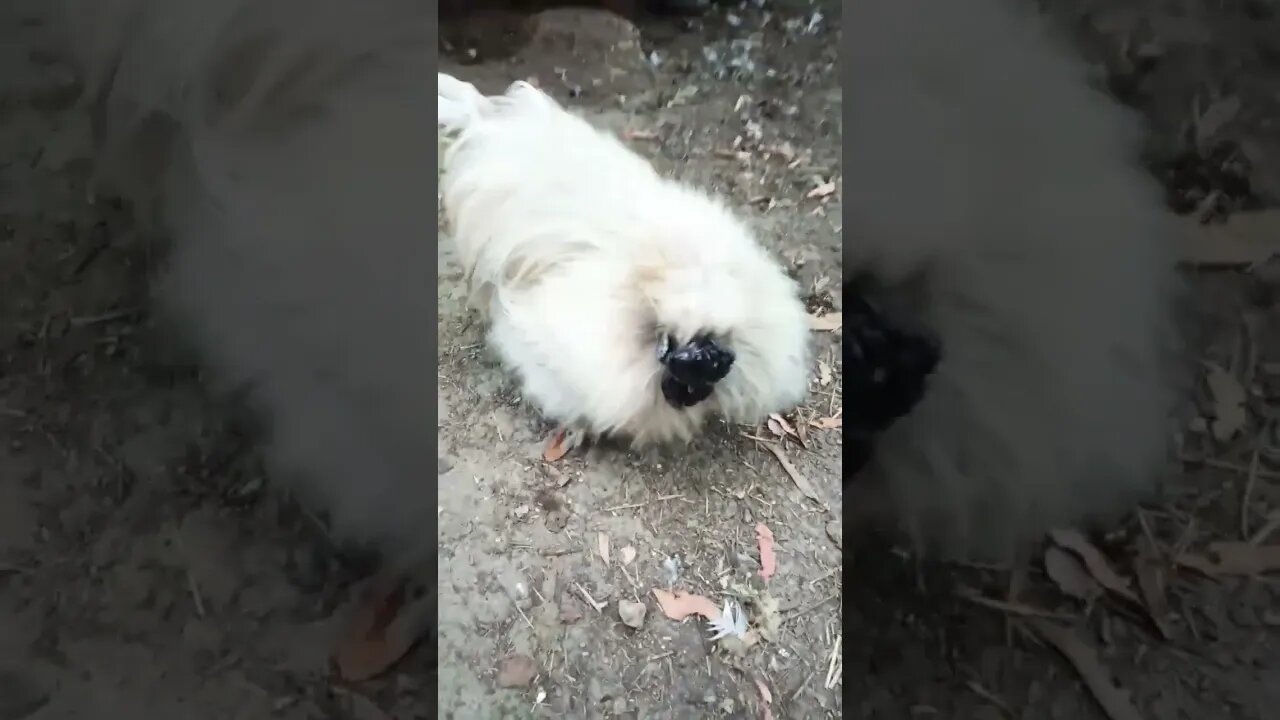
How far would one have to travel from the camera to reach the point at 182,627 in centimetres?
Result: 44

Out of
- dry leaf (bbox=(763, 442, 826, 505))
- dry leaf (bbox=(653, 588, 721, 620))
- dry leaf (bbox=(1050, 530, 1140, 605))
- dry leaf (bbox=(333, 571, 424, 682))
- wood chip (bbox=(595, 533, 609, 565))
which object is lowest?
dry leaf (bbox=(333, 571, 424, 682))

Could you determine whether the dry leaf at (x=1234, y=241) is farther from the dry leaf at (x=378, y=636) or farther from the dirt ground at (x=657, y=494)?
the dry leaf at (x=378, y=636)

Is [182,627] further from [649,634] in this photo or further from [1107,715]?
[1107,715]

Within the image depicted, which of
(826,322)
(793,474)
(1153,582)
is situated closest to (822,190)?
(826,322)

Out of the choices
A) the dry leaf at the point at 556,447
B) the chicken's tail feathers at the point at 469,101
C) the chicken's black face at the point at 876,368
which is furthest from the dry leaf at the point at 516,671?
the chicken's tail feathers at the point at 469,101

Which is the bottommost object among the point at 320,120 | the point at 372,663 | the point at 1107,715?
the point at 372,663

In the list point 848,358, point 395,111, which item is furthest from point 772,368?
point 395,111

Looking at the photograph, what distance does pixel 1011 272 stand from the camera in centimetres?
48

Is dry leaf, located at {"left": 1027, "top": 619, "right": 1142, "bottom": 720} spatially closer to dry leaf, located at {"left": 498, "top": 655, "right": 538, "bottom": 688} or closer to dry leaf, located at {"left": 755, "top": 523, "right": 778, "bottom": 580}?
dry leaf, located at {"left": 755, "top": 523, "right": 778, "bottom": 580}

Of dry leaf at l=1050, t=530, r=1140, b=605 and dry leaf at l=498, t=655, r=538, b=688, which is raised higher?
dry leaf at l=1050, t=530, r=1140, b=605

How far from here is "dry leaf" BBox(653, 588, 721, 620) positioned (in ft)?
1.68

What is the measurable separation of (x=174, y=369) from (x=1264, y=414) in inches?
24.7

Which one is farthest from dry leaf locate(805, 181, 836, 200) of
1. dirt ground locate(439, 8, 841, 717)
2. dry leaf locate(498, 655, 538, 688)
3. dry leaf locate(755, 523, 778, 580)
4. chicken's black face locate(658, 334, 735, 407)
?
dry leaf locate(498, 655, 538, 688)

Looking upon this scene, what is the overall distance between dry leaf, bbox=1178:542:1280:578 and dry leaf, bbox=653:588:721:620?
27 centimetres
